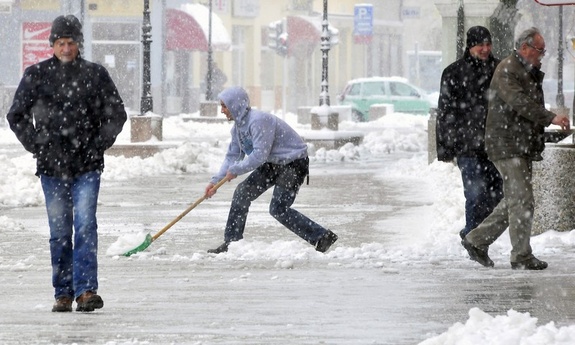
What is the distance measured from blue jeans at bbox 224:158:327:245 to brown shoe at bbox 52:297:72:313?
10.5 ft

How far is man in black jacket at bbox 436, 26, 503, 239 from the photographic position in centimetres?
1210

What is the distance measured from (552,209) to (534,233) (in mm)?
300

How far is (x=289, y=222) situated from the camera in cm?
1257

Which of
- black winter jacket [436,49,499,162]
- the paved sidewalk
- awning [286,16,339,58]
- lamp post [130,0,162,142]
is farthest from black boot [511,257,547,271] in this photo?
awning [286,16,339,58]

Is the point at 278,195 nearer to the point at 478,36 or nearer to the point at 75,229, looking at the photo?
the point at 478,36

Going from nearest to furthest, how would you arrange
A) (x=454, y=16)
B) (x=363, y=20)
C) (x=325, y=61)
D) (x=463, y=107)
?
(x=463, y=107) < (x=454, y=16) < (x=325, y=61) < (x=363, y=20)

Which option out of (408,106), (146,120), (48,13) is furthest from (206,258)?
(408,106)

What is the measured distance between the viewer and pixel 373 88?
5316 cm

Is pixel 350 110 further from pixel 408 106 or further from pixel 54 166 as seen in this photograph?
pixel 54 166

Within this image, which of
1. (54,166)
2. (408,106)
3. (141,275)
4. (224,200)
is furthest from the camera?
(408,106)

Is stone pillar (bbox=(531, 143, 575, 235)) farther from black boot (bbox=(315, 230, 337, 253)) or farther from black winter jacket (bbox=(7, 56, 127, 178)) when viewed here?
black winter jacket (bbox=(7, 56, 127, 178))

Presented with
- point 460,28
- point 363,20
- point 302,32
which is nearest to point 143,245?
point 460,28

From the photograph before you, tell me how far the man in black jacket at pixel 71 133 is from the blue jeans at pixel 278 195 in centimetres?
306

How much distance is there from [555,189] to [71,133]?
518 cm
